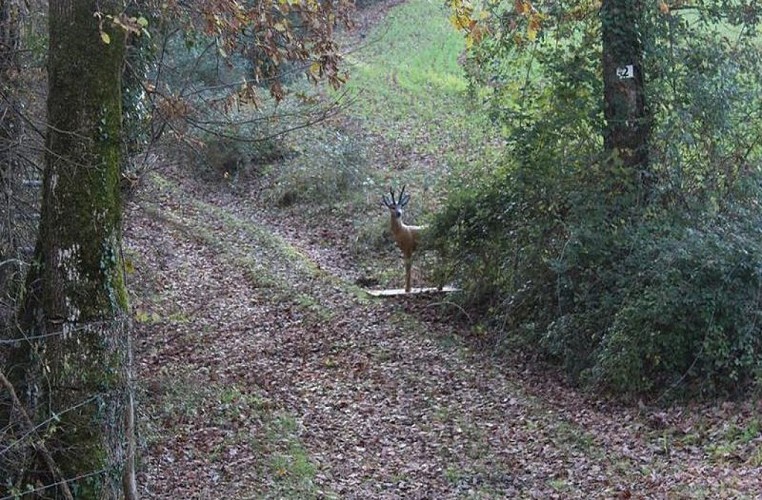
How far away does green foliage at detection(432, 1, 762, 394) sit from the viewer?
33.8 feet

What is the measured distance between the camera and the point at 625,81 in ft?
41.7

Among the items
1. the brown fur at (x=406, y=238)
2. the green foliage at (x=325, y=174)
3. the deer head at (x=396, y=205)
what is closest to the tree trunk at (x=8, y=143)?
the brown fur at (x=406, y=238)

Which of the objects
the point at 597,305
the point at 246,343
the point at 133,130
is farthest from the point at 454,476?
the point at 133,130

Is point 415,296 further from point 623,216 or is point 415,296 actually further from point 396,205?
point 623,216

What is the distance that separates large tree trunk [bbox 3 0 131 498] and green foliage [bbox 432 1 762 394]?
4.40 meters

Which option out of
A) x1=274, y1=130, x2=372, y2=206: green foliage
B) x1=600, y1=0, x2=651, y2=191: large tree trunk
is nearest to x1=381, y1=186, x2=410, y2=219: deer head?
x1=600, y1=0, x2=651, y2=191: large tree trunk

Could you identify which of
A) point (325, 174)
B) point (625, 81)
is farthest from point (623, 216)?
point (325, 174)

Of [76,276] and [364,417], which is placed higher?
[76,276]

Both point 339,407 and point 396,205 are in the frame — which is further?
point 396,205

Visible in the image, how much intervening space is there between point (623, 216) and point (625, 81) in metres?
1.99

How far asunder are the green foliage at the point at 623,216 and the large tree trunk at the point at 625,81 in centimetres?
17

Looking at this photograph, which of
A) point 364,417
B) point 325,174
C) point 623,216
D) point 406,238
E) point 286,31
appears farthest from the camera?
point 325,174

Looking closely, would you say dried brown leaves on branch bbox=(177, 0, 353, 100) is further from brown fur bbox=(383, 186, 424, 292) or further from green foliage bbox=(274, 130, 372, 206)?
green foliage bbox=(274, 130, 372, 206)

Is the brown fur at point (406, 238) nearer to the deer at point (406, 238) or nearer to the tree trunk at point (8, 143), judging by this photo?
the deer at point (406, 238)
